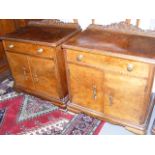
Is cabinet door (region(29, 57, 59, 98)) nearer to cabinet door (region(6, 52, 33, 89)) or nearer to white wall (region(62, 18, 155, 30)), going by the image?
cabinet door (region(6, 52, 33, 89))

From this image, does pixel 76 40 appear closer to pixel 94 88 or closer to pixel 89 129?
pixel 94 88

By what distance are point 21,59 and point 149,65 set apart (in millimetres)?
1274

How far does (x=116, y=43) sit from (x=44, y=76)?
0.81m

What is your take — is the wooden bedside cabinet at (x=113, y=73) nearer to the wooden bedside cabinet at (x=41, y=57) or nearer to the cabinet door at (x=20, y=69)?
the wooden bedside cabinet at (x=41, y=57)

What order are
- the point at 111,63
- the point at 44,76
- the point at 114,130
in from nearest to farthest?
the point at 111,63
the point at 114,130
the point at 44,76

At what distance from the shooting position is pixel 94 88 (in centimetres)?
174

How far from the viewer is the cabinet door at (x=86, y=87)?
66.2 inches

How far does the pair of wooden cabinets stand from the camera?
1.48 m

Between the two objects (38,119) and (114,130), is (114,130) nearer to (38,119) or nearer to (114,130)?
(114,130)

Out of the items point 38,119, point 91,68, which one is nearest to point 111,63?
point 91,68

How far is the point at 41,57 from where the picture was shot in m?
1.88

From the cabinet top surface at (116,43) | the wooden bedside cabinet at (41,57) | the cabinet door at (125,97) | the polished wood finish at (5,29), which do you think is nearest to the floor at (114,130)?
the cabinet door at (125,97)

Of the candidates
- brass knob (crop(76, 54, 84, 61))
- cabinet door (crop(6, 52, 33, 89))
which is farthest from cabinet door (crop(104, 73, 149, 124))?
cabinet door (crop(6, 52, 33, 89))

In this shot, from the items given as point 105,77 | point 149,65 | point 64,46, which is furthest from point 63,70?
point 149,65
